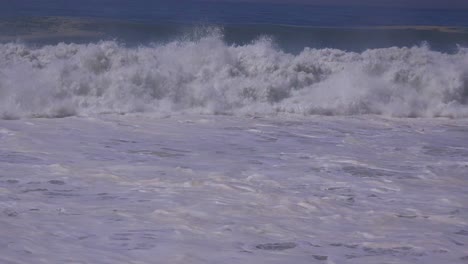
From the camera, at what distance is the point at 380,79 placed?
13273 mm

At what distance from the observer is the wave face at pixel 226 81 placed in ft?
37.6

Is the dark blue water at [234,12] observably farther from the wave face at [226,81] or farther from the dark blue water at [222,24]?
the wave face at [226,81]

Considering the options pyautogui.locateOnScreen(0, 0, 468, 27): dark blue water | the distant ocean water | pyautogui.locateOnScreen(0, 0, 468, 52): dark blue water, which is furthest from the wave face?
pyautogui.locateOnScreen(0, 0, 468, 27): dark blue water

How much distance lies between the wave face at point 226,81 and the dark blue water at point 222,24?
5.64 m

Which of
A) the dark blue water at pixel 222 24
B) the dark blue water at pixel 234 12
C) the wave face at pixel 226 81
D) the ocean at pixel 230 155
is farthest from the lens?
the dark blue water at pixel 234 12

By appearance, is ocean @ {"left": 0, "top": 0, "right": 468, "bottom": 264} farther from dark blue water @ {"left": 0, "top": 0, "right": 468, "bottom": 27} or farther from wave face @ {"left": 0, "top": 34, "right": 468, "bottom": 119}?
dark blue water @ {"left": 0, "top": 0, "right": 468, "bottom": 27}

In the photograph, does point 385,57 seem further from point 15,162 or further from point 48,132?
point 15,162

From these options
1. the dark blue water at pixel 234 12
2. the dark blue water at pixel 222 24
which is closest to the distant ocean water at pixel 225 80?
the dark blue water at pixel 222 24

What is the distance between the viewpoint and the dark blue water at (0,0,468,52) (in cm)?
2045

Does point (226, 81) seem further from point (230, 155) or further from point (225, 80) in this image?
point (230, 155)

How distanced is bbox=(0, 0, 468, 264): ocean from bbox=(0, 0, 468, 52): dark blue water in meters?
2.29

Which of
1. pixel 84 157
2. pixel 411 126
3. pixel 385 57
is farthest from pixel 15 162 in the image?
pixel 385 57

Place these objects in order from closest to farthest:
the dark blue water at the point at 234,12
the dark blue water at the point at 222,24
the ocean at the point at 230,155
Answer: the ocean at the point at 230,155 < the dark blue water at the point at 222,24 < the dark blue water at the point at 234,12

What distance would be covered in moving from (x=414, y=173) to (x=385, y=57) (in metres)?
7.09
